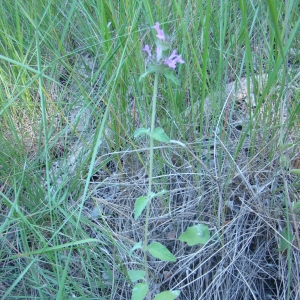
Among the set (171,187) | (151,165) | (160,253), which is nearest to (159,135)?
(151,165)

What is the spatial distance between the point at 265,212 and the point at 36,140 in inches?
32.3

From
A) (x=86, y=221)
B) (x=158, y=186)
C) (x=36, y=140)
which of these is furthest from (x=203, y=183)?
(x=36, y=140)

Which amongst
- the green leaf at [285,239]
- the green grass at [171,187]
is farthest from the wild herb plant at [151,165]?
the green leaf at [285,239]

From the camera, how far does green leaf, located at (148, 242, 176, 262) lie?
2.81 feet

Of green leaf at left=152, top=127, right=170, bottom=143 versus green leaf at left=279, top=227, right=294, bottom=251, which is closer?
green leaf at left=152, top=127, right=170, bottom=143

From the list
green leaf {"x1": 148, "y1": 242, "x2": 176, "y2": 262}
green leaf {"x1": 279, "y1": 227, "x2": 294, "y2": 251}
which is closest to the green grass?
green leaf {"x1": 279, "y1": 227, "x2": 294, "y2": 251}

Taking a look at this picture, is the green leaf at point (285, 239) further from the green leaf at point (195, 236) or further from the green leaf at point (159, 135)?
the green leaf at point (159, 135)

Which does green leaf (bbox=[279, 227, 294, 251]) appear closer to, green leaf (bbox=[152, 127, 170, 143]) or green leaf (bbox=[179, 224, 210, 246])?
green leaf (bbox=[179, 224, 210, 246])

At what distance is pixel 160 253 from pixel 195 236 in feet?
0.43

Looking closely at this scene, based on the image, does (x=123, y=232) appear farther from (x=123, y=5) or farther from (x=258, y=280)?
(x=123, y=5)

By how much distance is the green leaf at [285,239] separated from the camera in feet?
3.27

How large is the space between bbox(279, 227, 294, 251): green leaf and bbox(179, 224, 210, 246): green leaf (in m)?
0.21

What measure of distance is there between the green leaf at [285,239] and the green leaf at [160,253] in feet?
1.05

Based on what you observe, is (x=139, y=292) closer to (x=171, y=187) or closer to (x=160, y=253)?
(x=160, y=253)
